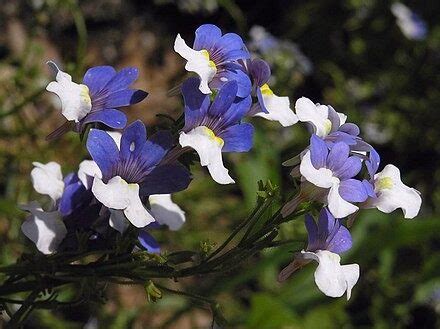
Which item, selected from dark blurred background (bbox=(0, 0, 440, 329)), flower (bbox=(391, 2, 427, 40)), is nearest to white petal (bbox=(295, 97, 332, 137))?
dark blurred background (bbox=(0, 0, 440, 329))

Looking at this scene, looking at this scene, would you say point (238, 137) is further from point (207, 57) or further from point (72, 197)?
point (72, 197)

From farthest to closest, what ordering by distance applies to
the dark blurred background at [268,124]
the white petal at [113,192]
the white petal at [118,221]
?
the dark blurred background at [268,124] → the white petal at [118,221] → the white petal at [113,192]

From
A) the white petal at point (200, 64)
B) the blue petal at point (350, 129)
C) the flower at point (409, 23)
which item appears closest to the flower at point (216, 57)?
the white petal at point (200, 64)

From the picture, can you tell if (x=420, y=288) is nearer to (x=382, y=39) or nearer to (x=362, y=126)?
(x=362, y=126)

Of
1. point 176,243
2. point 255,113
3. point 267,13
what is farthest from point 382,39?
point 255,113

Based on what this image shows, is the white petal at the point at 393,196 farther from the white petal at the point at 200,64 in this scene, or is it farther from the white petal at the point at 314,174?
the white petal at the point at 200,64

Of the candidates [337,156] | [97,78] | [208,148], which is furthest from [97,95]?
[337,156]
